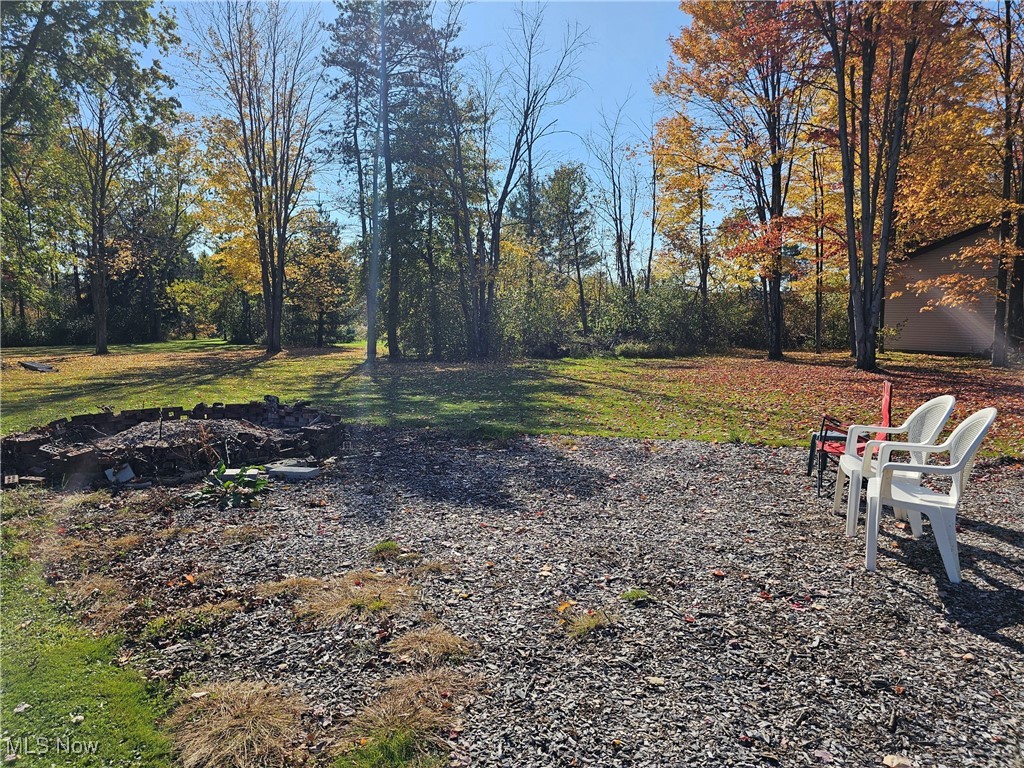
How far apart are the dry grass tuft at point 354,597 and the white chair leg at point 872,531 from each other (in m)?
3.03

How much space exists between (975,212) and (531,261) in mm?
19500

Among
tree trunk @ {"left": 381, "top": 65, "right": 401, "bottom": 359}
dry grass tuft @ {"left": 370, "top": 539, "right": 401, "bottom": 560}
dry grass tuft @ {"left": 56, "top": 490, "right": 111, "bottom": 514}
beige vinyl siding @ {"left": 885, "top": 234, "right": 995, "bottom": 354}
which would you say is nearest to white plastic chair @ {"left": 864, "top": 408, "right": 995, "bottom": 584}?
dry grass tuft @ {"left": 370, "top": 539, "right": 401, "bottom": 560}

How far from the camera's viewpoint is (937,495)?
12.4ft

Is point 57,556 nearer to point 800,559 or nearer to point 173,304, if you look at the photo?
point 800,559

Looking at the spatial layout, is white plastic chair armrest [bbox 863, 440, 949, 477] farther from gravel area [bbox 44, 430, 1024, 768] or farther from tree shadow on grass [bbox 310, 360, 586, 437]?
tree shadow on grass [bbox 310, 360, 586, 437]

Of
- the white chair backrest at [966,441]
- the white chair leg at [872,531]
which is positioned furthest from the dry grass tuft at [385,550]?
the white chair backrest at [966,441]

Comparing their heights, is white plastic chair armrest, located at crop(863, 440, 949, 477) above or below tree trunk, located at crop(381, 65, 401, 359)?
below

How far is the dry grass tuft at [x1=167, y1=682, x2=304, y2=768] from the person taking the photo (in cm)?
217

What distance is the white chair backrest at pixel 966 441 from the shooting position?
359cm

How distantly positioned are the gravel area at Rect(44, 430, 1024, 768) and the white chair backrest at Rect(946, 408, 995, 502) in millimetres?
597

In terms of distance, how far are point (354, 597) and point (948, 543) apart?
12.4ft

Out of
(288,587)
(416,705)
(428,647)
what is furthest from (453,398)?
(416,705)

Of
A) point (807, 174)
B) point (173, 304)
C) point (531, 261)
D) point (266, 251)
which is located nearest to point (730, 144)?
point (807, 174)

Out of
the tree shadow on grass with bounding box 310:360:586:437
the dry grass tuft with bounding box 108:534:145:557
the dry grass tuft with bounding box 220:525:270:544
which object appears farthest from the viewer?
the tree shadow on grass with bounding box 310:360:586:437
